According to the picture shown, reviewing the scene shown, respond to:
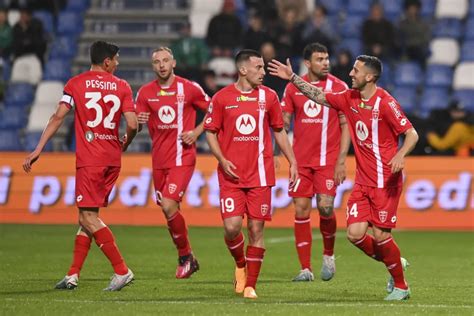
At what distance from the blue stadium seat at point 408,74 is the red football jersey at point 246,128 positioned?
13399 mm

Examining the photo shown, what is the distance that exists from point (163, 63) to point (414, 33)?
39.3 feet

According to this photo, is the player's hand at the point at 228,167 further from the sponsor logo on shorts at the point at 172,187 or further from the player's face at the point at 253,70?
the sponsor logo on shorts at the point at 172,187

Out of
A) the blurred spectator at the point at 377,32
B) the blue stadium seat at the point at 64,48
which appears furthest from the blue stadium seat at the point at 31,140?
the blurred spectator at the point at 377,32

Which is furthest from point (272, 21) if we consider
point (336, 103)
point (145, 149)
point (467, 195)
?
point (336, 103)

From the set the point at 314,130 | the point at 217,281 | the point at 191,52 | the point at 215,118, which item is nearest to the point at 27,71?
the point at 191,52

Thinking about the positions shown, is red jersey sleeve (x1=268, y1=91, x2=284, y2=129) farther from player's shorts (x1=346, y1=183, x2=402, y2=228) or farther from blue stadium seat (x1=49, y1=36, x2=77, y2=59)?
blue stadium seat (x1=49, y1=36, x2=77, y2=59)

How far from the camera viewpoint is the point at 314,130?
13898mm

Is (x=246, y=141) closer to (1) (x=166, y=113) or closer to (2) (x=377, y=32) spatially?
(1) (x=166, y=113)

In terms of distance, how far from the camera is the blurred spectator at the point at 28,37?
2598cm

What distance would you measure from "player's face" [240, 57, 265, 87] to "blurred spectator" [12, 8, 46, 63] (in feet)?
48.9

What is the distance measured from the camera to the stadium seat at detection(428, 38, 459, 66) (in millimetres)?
25219

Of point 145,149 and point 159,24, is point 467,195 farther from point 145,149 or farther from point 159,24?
point 159,24

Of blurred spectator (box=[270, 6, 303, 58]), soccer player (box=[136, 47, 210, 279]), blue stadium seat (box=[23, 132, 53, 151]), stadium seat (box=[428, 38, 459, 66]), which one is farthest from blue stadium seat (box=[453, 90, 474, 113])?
soccer player (box=[136, 47, 210, 279])

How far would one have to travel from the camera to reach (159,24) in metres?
26.6
